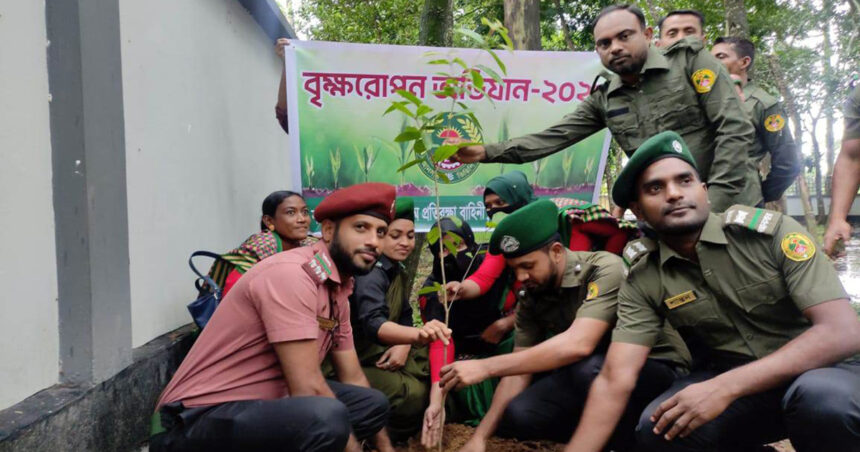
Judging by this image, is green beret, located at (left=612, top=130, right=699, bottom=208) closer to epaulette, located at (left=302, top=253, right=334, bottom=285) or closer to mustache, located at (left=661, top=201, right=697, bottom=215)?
mustache, located at (left=661, top=201, right=697, bottom=215)

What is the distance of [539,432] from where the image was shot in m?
2.83

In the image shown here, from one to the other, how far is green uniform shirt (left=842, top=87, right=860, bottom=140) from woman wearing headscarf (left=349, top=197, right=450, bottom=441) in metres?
2.09

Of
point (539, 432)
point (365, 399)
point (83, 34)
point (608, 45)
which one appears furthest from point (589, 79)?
point (83, 34)

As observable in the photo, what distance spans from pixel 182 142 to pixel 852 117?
3.27m

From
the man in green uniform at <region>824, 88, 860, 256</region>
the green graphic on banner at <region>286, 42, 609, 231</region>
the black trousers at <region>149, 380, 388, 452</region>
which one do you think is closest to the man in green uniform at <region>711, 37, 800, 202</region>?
the man in green uniform at <region>824, 88, 860, 256</region>

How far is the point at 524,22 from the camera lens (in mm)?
4945

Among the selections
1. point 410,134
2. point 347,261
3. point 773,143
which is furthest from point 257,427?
point 773,143

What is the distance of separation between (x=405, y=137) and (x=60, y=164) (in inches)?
46.3

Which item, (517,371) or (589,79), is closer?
(517,371)

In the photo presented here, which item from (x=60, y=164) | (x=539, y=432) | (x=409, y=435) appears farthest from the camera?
(x=409, y=435)

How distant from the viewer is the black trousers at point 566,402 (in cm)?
261

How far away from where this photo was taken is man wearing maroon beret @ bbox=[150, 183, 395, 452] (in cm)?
214

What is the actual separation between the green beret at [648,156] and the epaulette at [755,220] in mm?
233

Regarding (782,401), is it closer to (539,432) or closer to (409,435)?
(539,432)
